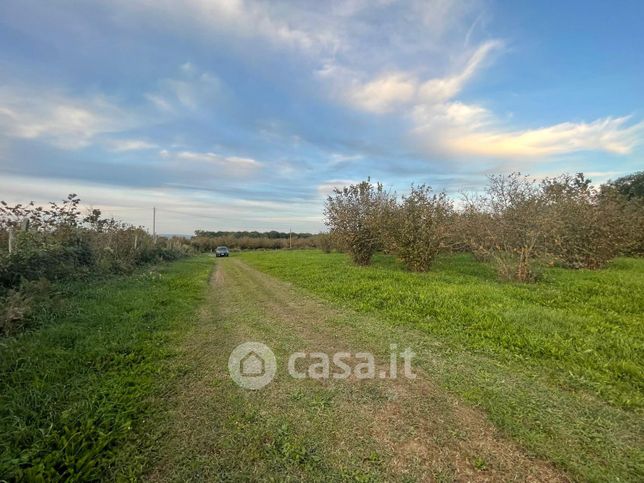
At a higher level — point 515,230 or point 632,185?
point 632,185

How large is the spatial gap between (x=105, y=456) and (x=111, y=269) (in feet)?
34.8

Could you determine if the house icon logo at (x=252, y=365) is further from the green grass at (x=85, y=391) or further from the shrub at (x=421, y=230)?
the shrub at (x=421, y=230)

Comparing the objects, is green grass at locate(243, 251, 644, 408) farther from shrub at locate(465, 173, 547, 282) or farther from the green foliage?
the green foliage

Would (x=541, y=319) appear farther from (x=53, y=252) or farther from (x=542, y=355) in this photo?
(x=53, y=252)

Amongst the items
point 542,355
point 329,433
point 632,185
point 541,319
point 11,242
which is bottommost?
point 329,433

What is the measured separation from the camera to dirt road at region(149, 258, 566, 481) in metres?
2.07

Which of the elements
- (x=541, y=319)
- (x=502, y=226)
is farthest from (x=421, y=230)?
(x=541, y=319)

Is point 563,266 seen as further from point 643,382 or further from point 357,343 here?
point 357,343

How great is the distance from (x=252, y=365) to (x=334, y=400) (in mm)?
1250

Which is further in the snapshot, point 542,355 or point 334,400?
point 542,355

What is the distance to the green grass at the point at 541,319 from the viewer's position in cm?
341

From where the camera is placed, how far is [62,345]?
401 cm

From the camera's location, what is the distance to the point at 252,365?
147 inches

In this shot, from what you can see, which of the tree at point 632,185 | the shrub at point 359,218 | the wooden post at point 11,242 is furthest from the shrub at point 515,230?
the tree at point 632,185
